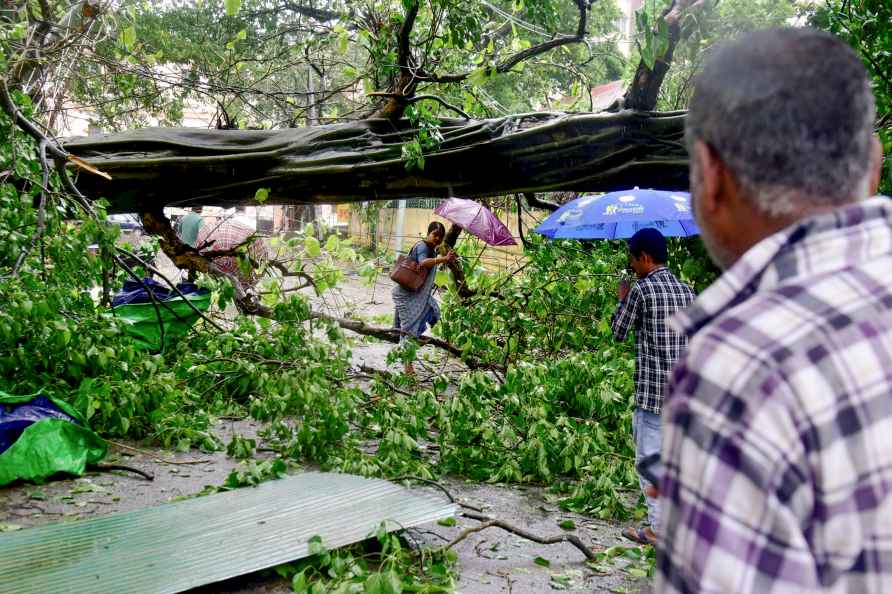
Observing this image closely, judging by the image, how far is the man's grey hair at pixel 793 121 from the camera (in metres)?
1.09

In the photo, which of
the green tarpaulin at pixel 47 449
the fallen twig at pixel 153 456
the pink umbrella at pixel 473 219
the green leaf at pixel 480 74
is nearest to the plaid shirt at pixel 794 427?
the green tarpaulin at pixel 47 449

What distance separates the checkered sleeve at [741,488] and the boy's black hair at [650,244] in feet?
12.8

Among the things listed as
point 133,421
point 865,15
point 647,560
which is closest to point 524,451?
point 647,560

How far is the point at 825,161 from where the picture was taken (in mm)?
1104

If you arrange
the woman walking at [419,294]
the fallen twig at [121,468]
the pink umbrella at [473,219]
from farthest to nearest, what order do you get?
the woman walking at [419,294] < the pink umbrella at [473,219] < the fallen twig at [121,468]

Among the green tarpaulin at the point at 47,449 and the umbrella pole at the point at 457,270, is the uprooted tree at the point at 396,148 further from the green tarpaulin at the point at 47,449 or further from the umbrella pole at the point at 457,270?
the umbrella pole at the point at 457,270

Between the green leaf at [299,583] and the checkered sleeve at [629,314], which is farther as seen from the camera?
the checkered sleeve at [629,314]

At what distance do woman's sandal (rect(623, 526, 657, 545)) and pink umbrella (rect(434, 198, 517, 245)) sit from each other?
4.04 m

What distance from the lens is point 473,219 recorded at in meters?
8.62

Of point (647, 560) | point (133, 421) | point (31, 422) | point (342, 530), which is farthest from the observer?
point (133, 421)

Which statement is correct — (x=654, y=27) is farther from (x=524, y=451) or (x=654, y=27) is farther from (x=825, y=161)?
(x=825, y=161)

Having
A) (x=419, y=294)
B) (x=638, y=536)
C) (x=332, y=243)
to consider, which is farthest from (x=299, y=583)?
(x=419, y=294)

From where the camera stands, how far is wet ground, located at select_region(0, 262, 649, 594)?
4.24 meters

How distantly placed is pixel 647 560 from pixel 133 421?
393cm
